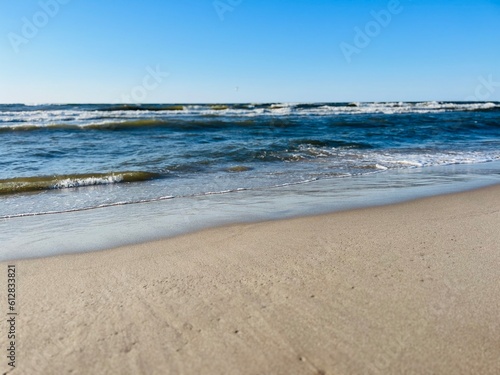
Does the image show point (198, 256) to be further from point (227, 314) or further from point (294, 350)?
point (294, 350)

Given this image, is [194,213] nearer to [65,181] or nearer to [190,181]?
[190,181]

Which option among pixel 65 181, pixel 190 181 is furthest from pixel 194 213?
pixel 65 181

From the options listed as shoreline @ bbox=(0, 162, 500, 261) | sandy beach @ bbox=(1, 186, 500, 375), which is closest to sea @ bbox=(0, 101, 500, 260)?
shoreline @ bbox=(0, 162, 500, 261)

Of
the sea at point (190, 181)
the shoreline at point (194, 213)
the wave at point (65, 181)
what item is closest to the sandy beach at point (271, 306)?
the shoreline at point (194, 213)

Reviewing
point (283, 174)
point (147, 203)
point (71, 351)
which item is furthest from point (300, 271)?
point (283, 174)

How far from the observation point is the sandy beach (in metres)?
1.94

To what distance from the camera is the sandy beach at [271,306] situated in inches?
76.2

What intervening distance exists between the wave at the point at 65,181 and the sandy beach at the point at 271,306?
422 cm

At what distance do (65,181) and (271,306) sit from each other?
6.29 m

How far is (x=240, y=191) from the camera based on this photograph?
663 centimetres

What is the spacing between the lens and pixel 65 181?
7.49m

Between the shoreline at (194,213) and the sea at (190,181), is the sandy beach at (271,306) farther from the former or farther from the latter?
the sea at (190,181)

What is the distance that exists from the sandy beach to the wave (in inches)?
166

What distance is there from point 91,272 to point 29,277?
46cm
